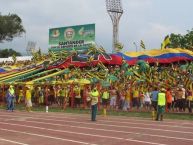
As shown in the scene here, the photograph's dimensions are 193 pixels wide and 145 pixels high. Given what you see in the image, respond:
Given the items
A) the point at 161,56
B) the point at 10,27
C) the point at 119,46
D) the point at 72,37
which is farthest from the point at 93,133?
the point at 10,27

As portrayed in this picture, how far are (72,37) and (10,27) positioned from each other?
2955 cm

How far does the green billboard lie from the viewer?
2183 inches

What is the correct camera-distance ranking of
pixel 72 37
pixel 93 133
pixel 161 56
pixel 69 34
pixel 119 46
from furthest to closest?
pixel 69 34 < pixel 72 37 < pixel 119 46 < pixel 161 56 < pixel 93 133

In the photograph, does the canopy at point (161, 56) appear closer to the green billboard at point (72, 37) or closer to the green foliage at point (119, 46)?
the green foliage at point (119, 46)

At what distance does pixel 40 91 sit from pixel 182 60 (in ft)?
35.8

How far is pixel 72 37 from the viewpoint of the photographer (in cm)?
5700

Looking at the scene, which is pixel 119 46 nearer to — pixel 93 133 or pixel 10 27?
pixel 93 133

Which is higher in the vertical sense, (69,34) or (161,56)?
(69,34)

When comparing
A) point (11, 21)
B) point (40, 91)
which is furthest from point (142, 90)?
point (11, 21)

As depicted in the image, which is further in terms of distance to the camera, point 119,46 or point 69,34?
point 69,34

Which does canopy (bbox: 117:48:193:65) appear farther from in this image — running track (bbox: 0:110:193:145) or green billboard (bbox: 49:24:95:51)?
green billboard (bbox: 49:24:95:51)

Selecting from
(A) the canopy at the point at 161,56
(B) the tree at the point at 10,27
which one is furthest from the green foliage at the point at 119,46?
(B) the tree at the point at 10,27

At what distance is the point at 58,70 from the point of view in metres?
39.8

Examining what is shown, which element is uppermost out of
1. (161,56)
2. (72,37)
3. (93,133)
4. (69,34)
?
(69,34)
